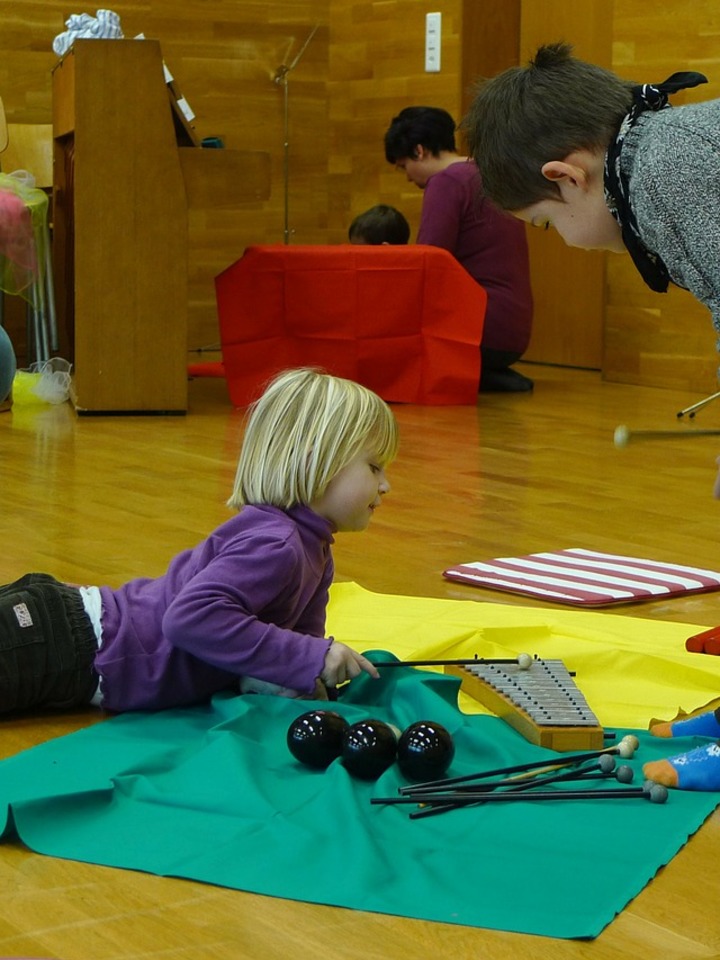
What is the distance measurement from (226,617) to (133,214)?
9.71 ft

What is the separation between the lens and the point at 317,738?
167 cm

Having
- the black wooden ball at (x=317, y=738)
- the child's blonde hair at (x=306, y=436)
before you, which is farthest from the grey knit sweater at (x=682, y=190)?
the black wooden ball at (x=317, y=738)

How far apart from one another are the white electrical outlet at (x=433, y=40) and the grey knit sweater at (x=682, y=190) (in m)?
5.06

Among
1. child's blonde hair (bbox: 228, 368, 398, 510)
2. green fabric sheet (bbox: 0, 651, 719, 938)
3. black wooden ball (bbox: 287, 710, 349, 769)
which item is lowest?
green fabric sheet (bbox: 0, 651, 719, 938)

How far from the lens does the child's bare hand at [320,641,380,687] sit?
1834 mm

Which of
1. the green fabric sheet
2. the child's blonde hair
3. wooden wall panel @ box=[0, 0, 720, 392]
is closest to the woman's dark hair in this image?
wooden wall panel @ box=[0, 0, 720, 392]

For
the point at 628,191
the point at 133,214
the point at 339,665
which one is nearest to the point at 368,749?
the point at 339,665

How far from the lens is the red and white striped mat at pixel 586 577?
2.54 m

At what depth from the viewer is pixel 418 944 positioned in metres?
1.28

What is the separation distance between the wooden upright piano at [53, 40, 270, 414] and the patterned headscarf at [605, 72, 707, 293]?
118 inches

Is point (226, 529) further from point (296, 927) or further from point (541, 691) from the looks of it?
point (296, 927)

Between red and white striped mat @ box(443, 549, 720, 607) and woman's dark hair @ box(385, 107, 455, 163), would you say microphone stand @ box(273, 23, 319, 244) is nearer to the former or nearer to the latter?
woman's dark hair @ box(385, 107, 455, 163)

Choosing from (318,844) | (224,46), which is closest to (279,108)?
(224,46)

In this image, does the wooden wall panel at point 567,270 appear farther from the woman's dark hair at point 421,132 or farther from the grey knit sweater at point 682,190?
the grey knit sweater at point 682,190
